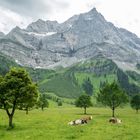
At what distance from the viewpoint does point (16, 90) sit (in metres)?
63.6

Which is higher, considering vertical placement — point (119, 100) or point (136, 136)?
point (119, 100)

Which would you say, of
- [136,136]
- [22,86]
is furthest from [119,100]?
[136,136]

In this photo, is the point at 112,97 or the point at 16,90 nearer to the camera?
the point at 16,90

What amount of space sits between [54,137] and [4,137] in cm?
782

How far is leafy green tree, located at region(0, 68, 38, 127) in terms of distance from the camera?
6338 centimetres

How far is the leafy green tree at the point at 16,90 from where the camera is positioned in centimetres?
6338

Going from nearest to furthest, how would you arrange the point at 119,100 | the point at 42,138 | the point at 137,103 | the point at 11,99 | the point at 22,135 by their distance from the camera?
the point at 42,138, the point at 22,135, the point at 11,99, the point at 119,100, the point at 137,103

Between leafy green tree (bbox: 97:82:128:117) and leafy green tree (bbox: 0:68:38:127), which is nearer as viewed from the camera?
leafy green tree (bbox: 0:68:38:127)

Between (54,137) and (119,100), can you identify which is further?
(119,100)

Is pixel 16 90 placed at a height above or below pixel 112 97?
below

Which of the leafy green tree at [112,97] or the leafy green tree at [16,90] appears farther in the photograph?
the leafy green tree at [112,97]

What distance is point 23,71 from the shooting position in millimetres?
65562

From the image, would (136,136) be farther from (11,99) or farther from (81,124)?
(11,99)

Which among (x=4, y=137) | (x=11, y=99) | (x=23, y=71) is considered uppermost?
(x=23, y=71)
